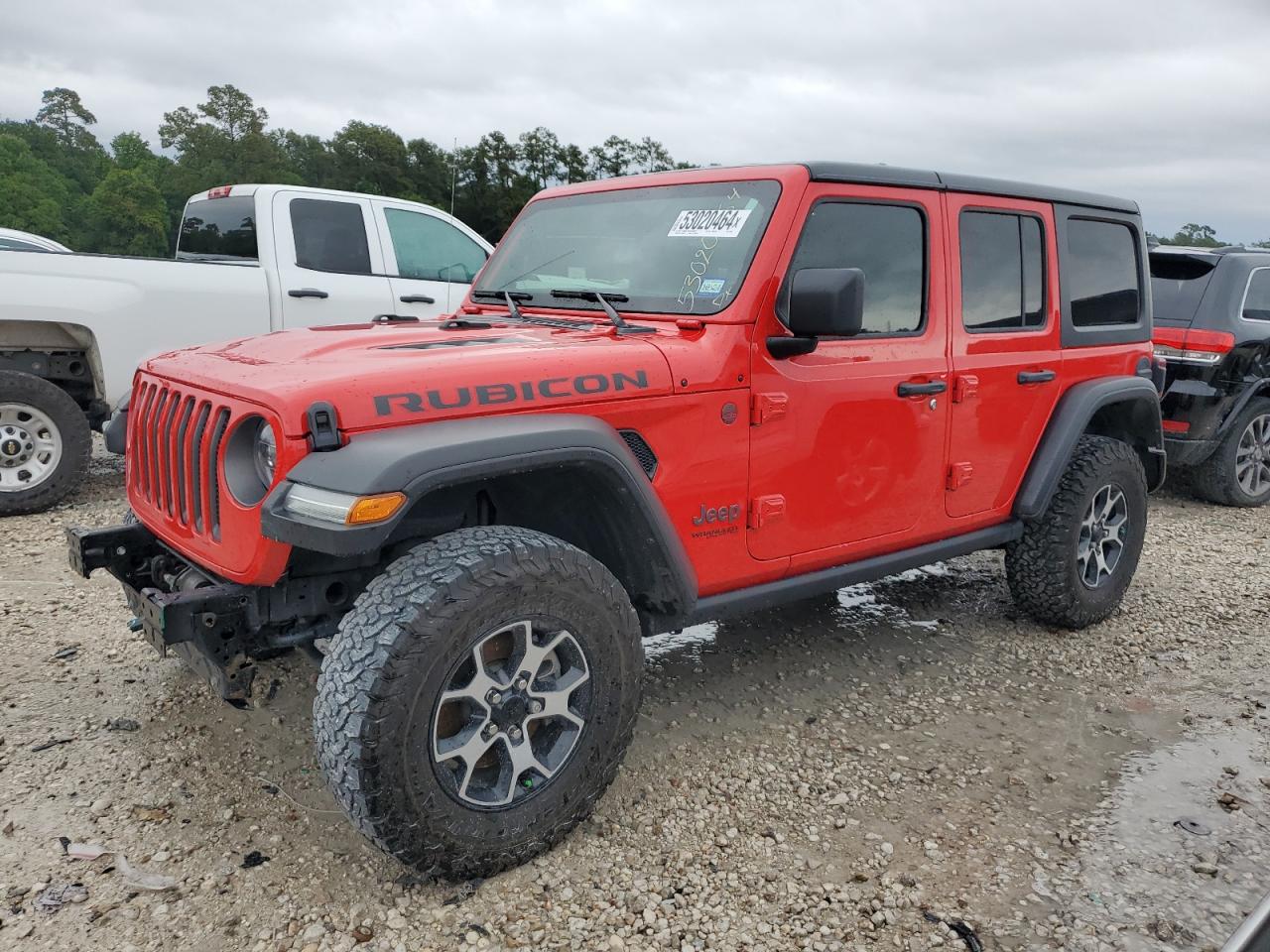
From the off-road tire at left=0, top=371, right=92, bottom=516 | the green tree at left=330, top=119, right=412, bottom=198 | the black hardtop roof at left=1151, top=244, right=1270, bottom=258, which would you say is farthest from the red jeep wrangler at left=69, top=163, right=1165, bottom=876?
the green tree at left=330, top=119, right=412, bottom=198

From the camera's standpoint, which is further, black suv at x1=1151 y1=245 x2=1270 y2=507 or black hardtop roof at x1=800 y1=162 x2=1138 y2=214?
black suv at x1=1151 y1=245 x2=1270 y2=507

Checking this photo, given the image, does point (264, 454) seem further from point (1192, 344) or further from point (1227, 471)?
point (1227, 471)

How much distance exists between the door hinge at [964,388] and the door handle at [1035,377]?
0.31 meters

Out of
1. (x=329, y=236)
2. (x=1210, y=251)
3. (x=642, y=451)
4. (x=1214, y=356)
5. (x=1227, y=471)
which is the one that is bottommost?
(x=1227, y=471)

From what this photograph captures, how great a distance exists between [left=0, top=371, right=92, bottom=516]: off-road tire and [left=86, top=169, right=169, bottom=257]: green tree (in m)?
29.3

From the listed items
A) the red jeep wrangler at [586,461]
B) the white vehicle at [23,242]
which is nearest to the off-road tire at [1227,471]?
the red jeep wrangler at [586,461]

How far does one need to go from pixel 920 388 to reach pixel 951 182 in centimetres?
87

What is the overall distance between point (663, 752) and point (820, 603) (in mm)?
1736

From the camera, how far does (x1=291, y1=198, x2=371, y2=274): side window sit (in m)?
6.77

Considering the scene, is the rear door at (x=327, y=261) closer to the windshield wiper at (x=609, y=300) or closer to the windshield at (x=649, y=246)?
the windshield at (x=649, y=246)

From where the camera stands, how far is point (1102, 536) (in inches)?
180

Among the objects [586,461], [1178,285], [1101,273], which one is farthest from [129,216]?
[586,461]

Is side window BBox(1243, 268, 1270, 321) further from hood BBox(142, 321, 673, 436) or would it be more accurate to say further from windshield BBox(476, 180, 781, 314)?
hood BBox(142, 321, 673, 436)

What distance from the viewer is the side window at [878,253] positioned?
3.36 metres
